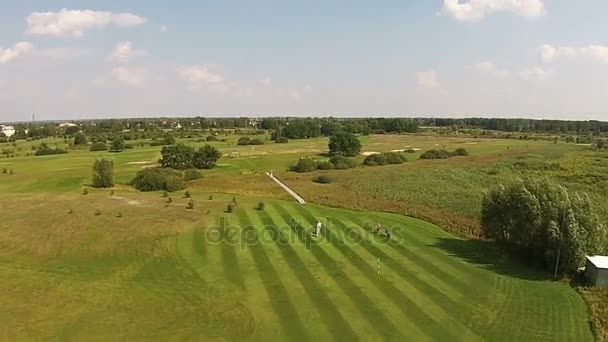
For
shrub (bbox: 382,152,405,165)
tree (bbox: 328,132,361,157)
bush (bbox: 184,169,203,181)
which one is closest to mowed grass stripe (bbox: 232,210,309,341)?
bush (bbox: 184,169,203,181)

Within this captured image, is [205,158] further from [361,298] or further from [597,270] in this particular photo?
[597,270]

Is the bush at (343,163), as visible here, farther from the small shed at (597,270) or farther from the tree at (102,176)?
the small shed at (597,270)

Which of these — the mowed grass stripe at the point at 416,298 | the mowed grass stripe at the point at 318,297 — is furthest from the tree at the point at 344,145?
the mowed grass stripe at the point at 416,298

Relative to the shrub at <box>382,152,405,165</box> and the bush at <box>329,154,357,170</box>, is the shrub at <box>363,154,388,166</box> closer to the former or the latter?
the shrub at <box>382,152,405,165</box>

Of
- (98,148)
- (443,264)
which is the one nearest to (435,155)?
(443,264)

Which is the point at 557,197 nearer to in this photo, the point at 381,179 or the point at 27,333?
the point at 27,333

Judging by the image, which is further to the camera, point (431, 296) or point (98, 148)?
point (98, 148)

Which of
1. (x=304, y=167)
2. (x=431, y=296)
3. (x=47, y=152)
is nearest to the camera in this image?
(x=431, y=296)
